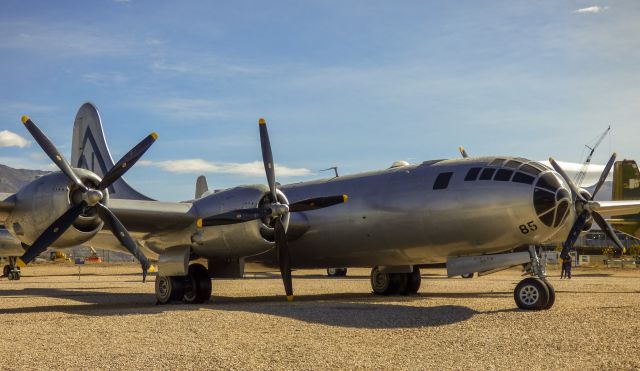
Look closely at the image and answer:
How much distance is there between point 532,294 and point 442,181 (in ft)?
14.6

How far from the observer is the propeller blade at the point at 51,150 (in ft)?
60.4

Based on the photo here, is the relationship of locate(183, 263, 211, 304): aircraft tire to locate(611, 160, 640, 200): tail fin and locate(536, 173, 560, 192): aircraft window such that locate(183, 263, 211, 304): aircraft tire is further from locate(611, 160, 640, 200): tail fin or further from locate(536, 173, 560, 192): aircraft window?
locate(611, 160, 640, 200): tail fin

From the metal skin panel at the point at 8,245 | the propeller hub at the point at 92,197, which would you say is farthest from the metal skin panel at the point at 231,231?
the metal skin panel at the point at 8,245

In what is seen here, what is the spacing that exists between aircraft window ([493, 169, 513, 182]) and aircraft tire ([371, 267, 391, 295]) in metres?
8.59

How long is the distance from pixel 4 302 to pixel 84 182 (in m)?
7.91

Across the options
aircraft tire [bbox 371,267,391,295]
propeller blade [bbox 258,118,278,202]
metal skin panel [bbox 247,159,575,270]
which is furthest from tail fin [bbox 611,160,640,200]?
propeller blade [bbox 258,118,278,202]

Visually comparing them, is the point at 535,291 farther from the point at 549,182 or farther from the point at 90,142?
the point at 90,142

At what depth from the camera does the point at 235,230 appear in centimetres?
2122

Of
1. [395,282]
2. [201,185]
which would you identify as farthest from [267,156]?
[201,185]

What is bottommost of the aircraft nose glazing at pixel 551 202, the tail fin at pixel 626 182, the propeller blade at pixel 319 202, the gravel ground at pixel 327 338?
the gravel ground at pixel 327 338

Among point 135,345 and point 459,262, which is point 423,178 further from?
point 135,345

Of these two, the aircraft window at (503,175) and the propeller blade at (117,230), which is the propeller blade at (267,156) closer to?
the propeller blade at (117,230)

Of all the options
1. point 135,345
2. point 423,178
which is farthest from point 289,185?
point 135,345

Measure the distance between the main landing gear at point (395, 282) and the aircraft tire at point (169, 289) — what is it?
819cm
